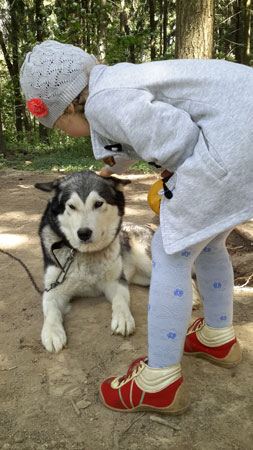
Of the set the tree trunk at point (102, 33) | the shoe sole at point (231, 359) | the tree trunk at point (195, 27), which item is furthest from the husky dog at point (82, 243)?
the tree trunk at point (102, 33)

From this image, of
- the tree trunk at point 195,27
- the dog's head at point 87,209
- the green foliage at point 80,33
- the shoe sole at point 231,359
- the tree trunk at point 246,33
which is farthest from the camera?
the tree trunk at point 246,33

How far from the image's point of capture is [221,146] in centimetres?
151

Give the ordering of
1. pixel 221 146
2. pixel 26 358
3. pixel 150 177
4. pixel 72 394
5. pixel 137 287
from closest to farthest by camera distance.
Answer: pixel 221 146 → pixel 72 394 → pixel 26 358 → pixel 137 287 → pixel 150 177

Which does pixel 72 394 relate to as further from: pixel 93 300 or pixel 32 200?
pixel 32 200

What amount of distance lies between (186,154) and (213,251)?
72 centimetres

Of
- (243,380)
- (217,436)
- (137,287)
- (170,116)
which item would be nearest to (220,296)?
(243,380)

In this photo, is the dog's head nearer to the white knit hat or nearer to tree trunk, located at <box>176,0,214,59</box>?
the white knit hat

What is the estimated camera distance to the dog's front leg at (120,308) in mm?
2617

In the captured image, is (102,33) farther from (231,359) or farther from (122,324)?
(231,359)

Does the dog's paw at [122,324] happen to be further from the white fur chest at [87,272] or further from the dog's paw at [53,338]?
the white fur chest at [87,272]

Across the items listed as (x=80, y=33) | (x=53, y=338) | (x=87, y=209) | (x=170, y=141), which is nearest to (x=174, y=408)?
(x=53, y=338)

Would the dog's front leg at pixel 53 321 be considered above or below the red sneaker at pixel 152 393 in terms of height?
below

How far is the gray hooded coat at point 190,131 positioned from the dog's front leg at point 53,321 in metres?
1.31

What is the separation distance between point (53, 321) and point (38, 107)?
5.12 feet
